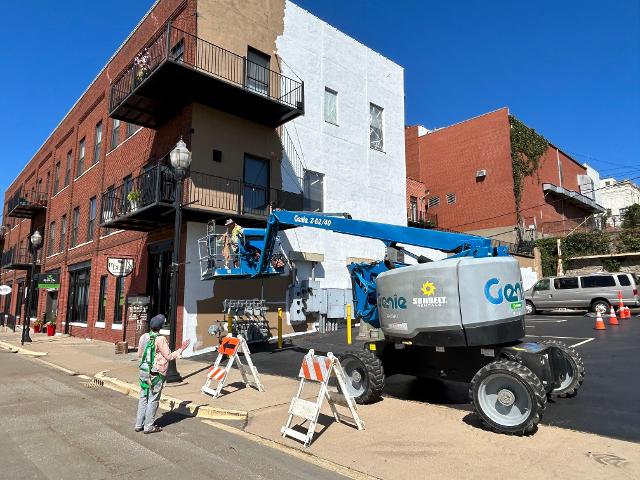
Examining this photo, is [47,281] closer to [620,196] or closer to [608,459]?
[608,459]

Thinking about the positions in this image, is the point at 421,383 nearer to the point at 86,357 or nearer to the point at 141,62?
the point at 86,357

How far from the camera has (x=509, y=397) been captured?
20.5ft

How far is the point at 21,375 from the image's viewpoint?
41.3ft

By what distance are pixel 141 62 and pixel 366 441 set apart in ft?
52.5

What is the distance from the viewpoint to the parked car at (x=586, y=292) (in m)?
21.1

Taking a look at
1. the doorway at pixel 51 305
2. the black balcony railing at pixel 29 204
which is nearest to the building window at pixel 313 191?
the doorway at pixel 51 305

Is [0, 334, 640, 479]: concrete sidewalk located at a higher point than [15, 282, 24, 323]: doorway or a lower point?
lower

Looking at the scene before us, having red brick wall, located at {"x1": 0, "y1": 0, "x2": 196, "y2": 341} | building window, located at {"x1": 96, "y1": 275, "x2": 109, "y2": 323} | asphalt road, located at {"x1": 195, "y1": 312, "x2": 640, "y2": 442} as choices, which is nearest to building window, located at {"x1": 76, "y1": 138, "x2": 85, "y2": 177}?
red brick wall, located at {"x1": 0, "y1": 0, "x2": 196, "y2": 341}

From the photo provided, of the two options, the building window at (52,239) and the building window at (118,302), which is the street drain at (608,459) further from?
the building window at (52,239)

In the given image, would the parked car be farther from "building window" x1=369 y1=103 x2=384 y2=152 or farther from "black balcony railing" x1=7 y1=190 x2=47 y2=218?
"black balcony railing" x1=7 y1=190 x2=47 y2=218

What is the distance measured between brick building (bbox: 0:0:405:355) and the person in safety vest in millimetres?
7999

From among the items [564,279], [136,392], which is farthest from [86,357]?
[564,279]

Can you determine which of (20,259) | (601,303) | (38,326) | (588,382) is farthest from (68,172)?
(601,303)

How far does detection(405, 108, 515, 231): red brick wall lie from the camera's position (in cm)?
3391
